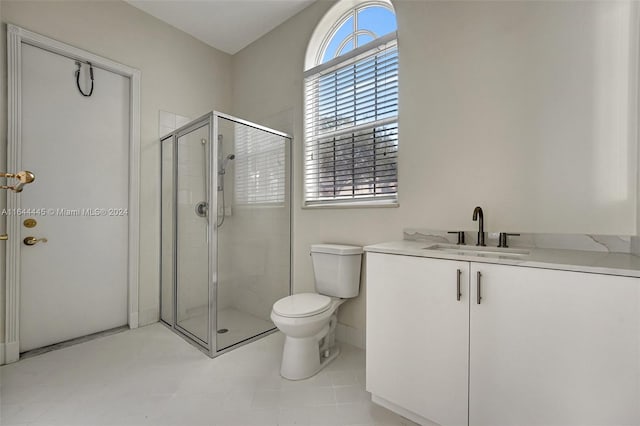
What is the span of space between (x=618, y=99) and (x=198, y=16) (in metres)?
3.02

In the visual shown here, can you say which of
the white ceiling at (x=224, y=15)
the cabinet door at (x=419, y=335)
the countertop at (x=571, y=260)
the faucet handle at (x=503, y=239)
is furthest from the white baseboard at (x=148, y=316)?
the faucet handle at (x=503, y=239)

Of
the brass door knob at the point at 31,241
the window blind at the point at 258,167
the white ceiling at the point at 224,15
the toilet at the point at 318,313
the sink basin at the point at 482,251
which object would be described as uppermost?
the white ceiling at the point at 224,15

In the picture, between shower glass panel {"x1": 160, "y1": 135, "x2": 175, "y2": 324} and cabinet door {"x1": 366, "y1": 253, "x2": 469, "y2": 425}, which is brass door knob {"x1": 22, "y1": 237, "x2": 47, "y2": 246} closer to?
shower glass panel {"x1": 160, "y1": 135, "x2": 175, "y2": 324}

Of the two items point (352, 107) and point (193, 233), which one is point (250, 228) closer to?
point (193, 233)

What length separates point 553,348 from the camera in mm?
960

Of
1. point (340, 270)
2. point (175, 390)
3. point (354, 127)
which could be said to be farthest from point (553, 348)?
point (175, 390)

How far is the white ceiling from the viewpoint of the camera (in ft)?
7.74

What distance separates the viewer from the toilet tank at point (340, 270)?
1.97m

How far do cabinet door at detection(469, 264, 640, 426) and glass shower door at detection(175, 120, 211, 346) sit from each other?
1.77 meters

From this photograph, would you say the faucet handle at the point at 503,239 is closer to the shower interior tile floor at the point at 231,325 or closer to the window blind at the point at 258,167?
the window blind at the point at 258,167

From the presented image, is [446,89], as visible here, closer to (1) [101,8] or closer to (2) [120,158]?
(2) [120,158]

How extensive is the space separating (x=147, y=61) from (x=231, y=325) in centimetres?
243

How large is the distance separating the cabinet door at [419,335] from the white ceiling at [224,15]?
2.34 meters

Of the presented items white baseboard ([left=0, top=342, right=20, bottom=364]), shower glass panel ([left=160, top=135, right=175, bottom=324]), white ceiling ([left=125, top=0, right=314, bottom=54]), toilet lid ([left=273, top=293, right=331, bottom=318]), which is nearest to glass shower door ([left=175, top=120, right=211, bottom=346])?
shower glass panel ([left=160, top=135, right=175, bottom=324])
